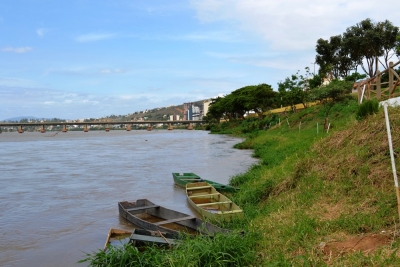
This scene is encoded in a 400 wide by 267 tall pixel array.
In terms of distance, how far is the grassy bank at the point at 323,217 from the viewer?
206 inches

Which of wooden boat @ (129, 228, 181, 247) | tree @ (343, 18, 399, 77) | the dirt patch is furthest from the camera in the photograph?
tree @ (343, 18, 399, 77)

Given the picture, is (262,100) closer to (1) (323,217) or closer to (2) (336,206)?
(2) (336,206)

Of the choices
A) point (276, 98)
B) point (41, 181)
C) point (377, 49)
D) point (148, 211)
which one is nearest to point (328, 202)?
point (148, 211)

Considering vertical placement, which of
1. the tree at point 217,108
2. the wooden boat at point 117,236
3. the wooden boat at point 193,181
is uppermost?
the tree at point 217,108

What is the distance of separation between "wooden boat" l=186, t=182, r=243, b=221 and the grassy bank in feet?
1.16

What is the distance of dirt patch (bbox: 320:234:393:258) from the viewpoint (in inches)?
199

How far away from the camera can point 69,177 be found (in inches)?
747

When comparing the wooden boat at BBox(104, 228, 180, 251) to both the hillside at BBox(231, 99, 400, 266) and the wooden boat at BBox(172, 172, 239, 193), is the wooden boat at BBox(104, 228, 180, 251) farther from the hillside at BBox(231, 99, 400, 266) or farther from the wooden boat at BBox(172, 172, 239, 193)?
the wooden boat at BBox(172, 172, 239, 193)

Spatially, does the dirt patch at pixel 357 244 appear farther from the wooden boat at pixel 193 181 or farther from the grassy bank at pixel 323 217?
the wooden boat at pixel 193 181

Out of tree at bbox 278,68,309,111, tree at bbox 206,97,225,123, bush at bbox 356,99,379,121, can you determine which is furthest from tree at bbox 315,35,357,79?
bush at bbox 356,99,379,121

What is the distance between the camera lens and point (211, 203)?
994 centimetres

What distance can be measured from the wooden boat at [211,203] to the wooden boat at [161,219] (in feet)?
1.75

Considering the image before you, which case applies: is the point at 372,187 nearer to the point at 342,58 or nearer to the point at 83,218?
the point at 83,218

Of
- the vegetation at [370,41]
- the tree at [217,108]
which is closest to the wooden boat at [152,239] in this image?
the vegetation at [370,41]
